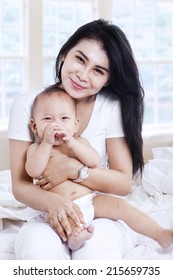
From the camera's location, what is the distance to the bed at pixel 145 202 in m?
1.76

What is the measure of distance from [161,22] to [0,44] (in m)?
1.55

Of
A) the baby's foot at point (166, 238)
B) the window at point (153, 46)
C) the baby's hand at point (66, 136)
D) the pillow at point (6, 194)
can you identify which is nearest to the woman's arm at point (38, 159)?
the baby's hand at point (66, 136)

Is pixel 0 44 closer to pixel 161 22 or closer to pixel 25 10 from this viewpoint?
pixel 25 10

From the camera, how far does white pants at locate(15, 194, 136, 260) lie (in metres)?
1.50

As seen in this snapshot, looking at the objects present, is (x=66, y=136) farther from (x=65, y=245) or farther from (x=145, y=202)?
(x=145, y=202)

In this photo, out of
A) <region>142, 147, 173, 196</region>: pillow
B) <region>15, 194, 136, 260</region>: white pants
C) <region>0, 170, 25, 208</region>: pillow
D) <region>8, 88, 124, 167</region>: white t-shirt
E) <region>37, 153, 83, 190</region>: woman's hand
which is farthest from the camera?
<region>142, 147, 173, 196</region>: pillow

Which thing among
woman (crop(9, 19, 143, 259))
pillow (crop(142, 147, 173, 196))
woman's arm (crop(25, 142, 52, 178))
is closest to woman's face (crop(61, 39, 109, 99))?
woman (crop(9, 19, 143, 259))

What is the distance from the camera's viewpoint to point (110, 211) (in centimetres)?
174

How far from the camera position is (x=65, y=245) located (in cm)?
161

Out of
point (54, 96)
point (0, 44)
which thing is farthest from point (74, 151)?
point (0, 44)

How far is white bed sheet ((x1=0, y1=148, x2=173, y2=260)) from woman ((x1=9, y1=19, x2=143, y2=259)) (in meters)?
0.09

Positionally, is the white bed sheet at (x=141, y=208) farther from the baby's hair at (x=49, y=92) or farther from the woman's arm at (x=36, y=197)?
the baby's hair at (x=49, y=92)

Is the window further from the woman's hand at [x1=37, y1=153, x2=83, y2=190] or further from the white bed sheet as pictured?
the woman's hand at [x1=37, y1=153, x2=83, y2=190]

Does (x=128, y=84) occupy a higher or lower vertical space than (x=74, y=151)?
higher
